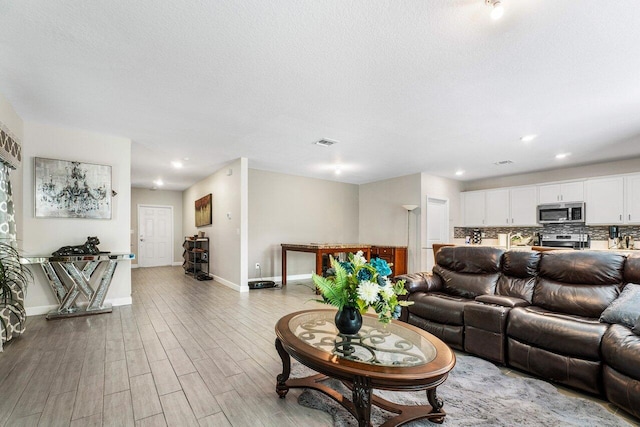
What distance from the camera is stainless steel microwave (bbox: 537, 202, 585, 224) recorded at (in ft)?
19.0

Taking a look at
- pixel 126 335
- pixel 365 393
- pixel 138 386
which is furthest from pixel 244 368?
pixel 126 335

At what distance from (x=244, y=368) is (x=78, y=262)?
9.92ft

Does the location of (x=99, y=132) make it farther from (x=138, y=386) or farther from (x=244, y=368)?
(x=244, y=368)

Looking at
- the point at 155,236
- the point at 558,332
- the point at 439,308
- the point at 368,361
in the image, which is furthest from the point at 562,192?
the point at 155,236

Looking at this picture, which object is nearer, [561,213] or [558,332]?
[558,332]

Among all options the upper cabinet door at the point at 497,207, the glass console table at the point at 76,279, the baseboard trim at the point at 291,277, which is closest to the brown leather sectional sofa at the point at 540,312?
the glass console table at the point at 76,279

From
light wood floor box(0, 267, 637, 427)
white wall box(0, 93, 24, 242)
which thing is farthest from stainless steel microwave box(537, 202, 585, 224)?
white wall box(0, 93, 24, 242)

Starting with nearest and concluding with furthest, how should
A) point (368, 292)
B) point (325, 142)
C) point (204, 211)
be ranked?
point (368, 292)
point (325, 142)
point (204, 211)

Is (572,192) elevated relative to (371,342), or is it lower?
elevated

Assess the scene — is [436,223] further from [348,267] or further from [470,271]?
[348,267]

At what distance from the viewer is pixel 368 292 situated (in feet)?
5.66

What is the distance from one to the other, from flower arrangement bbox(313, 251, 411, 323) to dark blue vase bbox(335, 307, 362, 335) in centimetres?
4

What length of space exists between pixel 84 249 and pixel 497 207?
7.91 m

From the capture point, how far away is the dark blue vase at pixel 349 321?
191 cm
